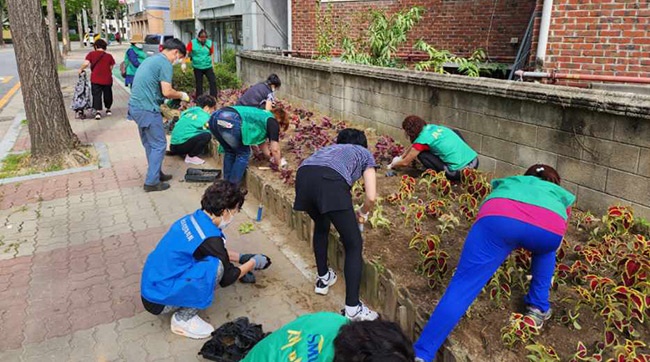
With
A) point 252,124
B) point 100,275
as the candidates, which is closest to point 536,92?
point 252,124

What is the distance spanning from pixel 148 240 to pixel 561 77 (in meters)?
5.27

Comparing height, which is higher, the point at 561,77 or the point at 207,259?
the point at 561,77

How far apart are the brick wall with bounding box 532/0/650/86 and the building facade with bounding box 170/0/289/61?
908 cm

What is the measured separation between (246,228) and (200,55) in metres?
6.33

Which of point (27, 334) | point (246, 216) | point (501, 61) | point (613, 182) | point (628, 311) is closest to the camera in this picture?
point (628, 311)

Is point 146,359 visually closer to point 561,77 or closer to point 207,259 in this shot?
point 207,259

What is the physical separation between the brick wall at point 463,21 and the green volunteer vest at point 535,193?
6712 mm

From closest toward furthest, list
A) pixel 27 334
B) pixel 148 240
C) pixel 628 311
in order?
pixel 628 311, pixel 27 334, pixel 148 240

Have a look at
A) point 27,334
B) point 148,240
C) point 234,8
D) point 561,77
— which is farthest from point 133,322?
point 234,8

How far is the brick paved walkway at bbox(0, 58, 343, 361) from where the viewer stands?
129 inches

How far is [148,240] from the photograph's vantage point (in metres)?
4.79

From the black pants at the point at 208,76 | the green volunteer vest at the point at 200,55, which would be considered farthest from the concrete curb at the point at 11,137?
the green volunteer vest at the point at 200,55

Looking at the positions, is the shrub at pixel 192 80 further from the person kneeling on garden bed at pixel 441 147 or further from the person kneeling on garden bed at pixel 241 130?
the person kneeling on garden bed at pixel 441 147

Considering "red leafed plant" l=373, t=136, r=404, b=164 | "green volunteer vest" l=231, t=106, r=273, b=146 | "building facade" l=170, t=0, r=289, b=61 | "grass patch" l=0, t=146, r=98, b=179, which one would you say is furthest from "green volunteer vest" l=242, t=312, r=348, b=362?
"building facade" l=170, t=0, r=289, b=61
